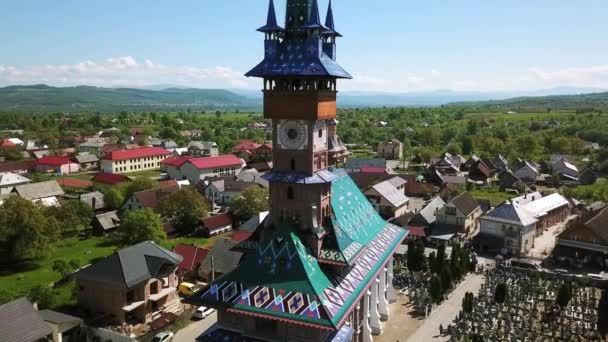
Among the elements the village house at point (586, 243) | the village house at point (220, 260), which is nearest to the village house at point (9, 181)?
the village house at point (220, 260)

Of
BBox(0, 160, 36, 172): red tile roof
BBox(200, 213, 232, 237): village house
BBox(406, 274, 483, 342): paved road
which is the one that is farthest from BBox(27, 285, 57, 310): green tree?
BBox(0, 160, 36, 172): red tile roof

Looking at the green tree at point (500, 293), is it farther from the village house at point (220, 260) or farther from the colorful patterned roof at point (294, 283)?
the village house at point (220, 260)

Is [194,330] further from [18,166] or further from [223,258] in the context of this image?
[18,166]

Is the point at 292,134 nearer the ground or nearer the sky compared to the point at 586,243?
nearer the sky

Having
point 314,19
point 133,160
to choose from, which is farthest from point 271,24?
point 133,160

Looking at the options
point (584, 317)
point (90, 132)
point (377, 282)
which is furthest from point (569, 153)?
point (90, 132)

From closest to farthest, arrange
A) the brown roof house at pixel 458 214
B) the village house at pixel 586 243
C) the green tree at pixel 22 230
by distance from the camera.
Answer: the green tree at pixel 22 230 → the village house at pixel 586 243 → the brown roof house at pixel 458 214
